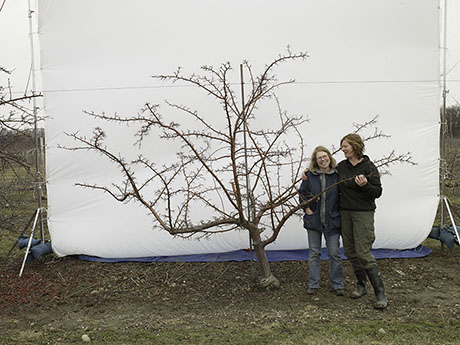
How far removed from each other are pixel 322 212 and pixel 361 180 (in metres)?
0.52

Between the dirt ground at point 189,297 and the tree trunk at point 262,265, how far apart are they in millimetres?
89

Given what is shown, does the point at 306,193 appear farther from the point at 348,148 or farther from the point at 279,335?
the point at 279,335

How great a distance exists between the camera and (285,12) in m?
5.03

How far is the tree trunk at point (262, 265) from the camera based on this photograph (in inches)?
166

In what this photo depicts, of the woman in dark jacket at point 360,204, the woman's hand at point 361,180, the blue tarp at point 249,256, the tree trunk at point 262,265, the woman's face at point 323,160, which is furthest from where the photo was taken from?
the blue tarp at point 249,256

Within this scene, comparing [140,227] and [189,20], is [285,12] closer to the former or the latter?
[189,20]

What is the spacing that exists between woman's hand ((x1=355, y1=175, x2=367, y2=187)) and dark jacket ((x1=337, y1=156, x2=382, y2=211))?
47 mm

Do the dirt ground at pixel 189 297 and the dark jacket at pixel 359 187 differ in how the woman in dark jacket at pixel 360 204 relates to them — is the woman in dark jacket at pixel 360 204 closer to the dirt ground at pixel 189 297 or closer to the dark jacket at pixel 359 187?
the dark jacket at pixel 359 187

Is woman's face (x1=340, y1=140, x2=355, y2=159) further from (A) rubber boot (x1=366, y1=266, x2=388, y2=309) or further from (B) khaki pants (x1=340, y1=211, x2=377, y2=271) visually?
(A) rubber boot (x1=366, y1=266, x2=388, y2=309)

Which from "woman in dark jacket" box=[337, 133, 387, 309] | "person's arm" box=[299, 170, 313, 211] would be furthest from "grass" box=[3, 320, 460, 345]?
"person's arm" box=[299, 170, 313, 211]

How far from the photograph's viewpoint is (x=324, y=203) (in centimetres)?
402

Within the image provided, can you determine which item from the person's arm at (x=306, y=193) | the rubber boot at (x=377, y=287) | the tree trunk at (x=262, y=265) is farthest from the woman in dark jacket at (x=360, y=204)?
the tree trunk at (x=262, y=265)

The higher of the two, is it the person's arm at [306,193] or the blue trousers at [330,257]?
the person's arm at [306,193]

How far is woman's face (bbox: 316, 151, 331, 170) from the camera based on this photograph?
397 cm
